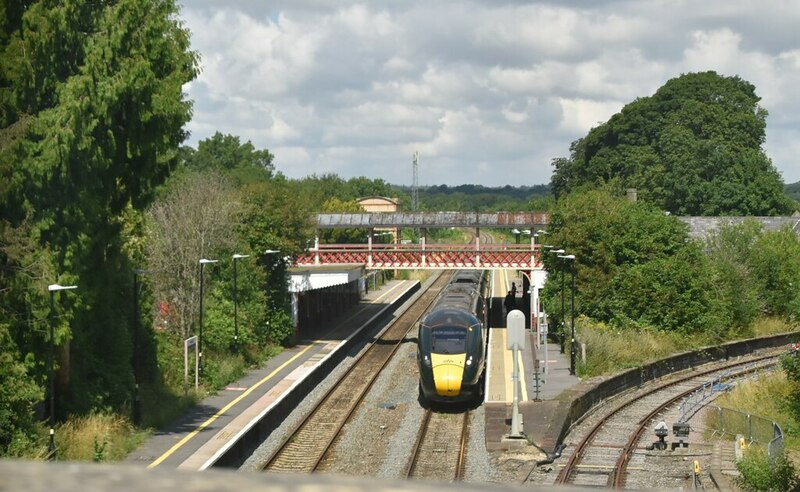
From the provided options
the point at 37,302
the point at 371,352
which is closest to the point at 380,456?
the point at 37,302

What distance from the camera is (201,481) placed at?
2.23m

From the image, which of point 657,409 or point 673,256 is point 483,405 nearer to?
point 657,409

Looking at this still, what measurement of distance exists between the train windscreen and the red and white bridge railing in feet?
75.7

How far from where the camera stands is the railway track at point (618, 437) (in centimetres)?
2336

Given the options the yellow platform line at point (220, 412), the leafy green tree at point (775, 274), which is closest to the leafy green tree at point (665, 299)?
the leafy green tree at point (775, 274)

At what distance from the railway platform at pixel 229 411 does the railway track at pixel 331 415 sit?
1.26m

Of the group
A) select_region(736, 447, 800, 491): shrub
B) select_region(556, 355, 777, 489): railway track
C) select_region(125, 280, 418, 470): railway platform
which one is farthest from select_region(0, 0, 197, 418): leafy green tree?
select_region(736, 447, 800, 491): shrub

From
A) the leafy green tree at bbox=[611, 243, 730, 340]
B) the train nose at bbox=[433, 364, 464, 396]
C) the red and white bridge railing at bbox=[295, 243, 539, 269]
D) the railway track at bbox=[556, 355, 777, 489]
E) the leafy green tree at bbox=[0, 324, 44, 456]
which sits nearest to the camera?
the leafy green tree at bbox=[0, 324, 44, 456]

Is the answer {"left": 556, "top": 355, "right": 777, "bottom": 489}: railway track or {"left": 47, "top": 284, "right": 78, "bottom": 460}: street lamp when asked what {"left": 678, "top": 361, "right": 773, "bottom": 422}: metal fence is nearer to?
{"left": 556, "top": 355, "right": 777, "bottom": 489}: railway track

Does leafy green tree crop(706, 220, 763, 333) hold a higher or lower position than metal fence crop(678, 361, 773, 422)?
higher

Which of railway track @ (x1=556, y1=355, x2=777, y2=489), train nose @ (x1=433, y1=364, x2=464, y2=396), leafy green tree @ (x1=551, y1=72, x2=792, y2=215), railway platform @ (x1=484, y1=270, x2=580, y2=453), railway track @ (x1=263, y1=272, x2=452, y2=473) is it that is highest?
leafy green tree @ (x1=551, y1=72, x2=792, y2=215)

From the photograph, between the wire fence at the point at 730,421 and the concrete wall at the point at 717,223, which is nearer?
the wire fence at the point at 730,421

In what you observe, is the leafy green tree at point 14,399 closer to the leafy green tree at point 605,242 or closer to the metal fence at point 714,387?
the metal fence at point 714,387

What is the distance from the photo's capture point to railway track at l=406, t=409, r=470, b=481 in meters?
23.4
